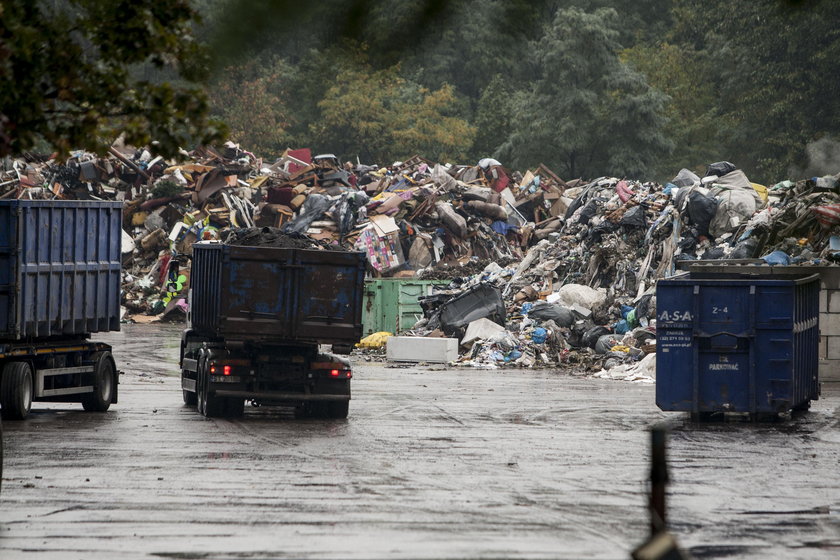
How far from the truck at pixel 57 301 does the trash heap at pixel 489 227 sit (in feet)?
9.71

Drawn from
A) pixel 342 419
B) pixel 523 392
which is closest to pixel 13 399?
pixel 342 419

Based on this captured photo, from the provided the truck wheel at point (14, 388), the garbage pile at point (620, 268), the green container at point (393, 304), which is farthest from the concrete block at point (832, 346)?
the green container at point (393, 304)

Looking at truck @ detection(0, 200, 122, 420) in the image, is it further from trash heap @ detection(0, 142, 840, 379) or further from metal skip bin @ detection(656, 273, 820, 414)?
metal skip bin @ detection(656, 273, 820, 414)

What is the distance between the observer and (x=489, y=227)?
4756 centimetres

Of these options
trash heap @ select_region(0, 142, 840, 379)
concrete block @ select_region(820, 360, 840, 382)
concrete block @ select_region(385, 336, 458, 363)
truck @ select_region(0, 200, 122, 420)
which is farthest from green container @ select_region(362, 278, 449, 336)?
truck @ select_region(0, 200, 122, 420)

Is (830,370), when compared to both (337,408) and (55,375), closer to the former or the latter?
(337,408)

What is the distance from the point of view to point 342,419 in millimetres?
19312

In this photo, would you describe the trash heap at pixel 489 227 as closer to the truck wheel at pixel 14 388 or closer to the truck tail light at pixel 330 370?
the truck tail light at pixel 330 370

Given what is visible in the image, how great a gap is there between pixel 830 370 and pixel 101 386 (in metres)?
13.3

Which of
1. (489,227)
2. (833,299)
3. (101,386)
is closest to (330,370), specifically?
(101,386)

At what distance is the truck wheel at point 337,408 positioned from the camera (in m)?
19.3

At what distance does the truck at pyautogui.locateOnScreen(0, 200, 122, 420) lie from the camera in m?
17.8

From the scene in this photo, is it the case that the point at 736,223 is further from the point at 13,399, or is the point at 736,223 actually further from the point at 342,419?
the point at 13,399

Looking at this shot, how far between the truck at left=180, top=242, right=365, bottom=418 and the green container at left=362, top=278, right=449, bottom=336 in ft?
58.0
